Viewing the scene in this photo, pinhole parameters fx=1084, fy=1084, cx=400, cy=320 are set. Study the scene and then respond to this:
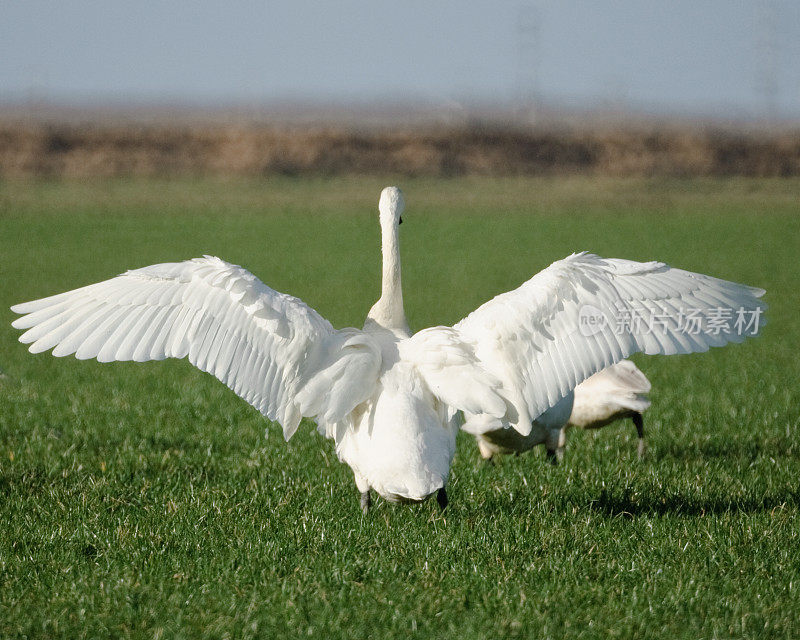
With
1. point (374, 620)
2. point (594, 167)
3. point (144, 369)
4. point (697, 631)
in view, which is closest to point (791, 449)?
point (697, 631)

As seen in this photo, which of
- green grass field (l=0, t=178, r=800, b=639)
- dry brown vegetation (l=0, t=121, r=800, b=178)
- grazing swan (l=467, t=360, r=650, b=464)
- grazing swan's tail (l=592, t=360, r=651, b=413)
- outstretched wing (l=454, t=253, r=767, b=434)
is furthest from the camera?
dry brown vegetation (l=0, t=121, r=800, b=178)

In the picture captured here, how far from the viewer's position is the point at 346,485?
6.22 m

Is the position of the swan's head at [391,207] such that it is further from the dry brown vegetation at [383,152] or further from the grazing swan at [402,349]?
the dry brown vegetation at [383,152]

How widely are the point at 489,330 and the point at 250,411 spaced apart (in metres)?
4.00

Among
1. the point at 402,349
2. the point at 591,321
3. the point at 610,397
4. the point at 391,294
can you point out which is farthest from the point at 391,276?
the point at 610,397

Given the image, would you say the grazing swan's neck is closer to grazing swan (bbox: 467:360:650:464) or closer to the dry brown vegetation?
grazing swan (bbox: 467:360:650:464)

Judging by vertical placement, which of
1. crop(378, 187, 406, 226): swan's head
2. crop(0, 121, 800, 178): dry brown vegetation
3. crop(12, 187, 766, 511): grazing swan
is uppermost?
crop(378, 187, 406, 226): swan's head

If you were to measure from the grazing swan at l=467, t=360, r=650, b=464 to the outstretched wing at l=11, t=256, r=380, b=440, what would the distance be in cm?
161

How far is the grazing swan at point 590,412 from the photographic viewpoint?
260 inches

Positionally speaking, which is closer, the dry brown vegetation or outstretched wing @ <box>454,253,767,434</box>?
outstretched wing @ <box>454,253,767,434</box>

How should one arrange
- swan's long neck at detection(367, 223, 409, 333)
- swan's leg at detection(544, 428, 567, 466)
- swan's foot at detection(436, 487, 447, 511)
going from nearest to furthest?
swan's foot at detection(436, 487, 447, 511) → swan's long neck at detection(367, 223, 409, 333) → swan's leg at detection(544, 428, 567, 466)

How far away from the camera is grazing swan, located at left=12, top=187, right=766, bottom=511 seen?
496 cm

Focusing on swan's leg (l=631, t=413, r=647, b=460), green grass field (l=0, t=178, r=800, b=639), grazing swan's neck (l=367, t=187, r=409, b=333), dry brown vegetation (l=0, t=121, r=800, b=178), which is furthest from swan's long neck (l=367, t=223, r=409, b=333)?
dry brown vegetation (l=0, t=121, r=800, b=178)

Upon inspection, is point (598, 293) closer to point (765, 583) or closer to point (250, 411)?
point (765, 583)
